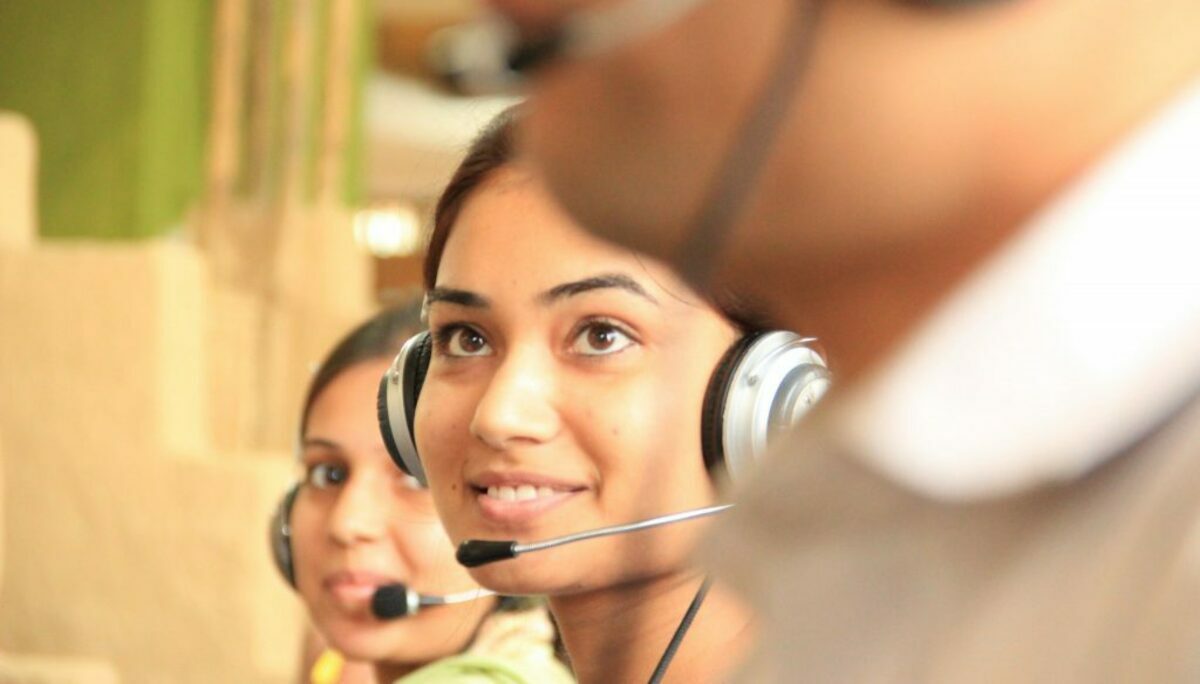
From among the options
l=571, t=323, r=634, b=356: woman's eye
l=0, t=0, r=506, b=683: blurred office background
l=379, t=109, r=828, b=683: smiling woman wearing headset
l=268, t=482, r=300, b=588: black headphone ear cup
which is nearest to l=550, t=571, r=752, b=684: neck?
l=379, t=109, r=828, b=683: smiling woman wearing headset

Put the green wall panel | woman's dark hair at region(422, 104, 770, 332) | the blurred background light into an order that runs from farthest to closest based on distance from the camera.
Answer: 1. the blurred background light
2. the green wall panel
3. woman's dark hair at region(422, 104, 770, 332)

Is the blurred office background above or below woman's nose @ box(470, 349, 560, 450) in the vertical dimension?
below

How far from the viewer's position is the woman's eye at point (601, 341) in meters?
0.78

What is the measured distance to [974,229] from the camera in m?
0.33

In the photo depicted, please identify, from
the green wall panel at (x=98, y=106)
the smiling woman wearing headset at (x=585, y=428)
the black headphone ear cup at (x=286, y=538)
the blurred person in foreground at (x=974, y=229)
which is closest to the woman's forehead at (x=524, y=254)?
the smiling woman wearing headset at (x=585, y=428)

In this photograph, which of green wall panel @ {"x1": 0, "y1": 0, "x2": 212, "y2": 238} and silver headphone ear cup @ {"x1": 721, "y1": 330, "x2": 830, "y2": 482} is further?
green wall panel @ {"x1": 0, "y1": 0, "x2": 212, "y2": 238}

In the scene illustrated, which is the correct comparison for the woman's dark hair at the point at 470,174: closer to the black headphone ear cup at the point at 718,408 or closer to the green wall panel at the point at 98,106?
the black headphone ear cup at the point at 718,408

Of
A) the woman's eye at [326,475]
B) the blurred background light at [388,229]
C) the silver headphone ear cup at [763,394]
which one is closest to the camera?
the silver headphone ear cup at [763,394]

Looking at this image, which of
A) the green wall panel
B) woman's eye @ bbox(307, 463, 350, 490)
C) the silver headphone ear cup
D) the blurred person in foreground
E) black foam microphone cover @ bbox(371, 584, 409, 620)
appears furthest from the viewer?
the green wall panel

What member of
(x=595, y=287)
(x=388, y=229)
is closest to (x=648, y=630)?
(x=595, y=287)

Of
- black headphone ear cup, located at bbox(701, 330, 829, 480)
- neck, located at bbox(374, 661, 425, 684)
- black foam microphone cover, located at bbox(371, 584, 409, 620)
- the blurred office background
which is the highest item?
black headphone ear cup, located at bbox(701, 330, 829, 480)

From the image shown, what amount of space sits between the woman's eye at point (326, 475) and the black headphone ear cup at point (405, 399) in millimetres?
491

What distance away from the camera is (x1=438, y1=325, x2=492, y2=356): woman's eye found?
803mm

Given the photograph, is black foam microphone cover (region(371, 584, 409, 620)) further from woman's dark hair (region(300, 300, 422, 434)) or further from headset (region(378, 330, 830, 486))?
headset (region(378, 330, 830, 486))
